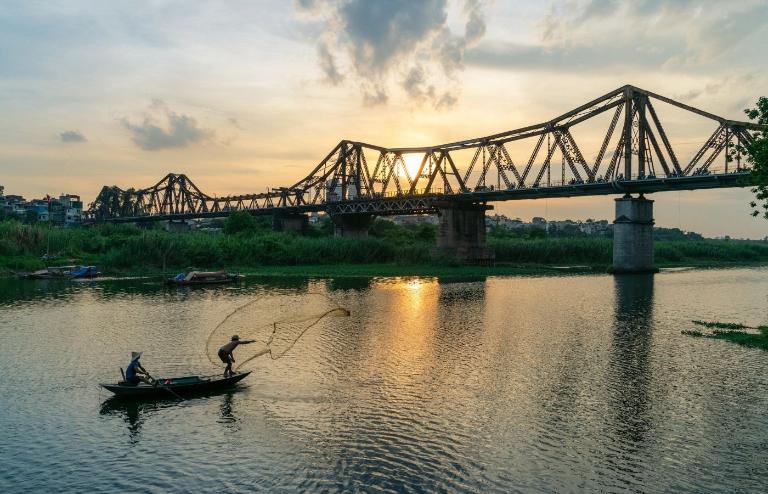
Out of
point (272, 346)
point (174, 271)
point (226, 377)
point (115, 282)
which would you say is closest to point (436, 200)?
point (174, 271)

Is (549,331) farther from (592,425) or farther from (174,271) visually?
(174,271)

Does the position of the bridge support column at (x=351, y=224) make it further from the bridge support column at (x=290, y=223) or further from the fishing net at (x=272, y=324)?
the fishing net at (x=272, y=324)

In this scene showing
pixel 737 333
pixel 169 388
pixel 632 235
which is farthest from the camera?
pixel 632 235

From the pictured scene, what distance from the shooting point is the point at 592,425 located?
2030 cm

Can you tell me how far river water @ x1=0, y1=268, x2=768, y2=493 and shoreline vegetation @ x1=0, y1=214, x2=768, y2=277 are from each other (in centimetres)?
4309

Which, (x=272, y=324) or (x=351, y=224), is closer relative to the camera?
(x=272, y=324)

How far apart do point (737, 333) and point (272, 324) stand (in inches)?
1112

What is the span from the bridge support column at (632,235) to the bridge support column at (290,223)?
293 ft

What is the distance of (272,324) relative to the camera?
38.3 m

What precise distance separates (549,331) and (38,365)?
28624 millimetres

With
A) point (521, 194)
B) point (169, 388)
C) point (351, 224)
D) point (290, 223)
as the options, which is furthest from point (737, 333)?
point (290, 223)

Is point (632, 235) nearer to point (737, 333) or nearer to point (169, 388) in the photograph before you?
point (737, 333)

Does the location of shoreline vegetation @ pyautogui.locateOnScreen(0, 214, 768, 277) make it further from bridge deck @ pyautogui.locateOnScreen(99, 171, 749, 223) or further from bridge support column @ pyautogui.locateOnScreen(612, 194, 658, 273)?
bridge deck @ pyautogui.locateOnScreen(99, 171, 749, 223)

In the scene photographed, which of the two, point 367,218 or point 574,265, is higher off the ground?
point 367,218
